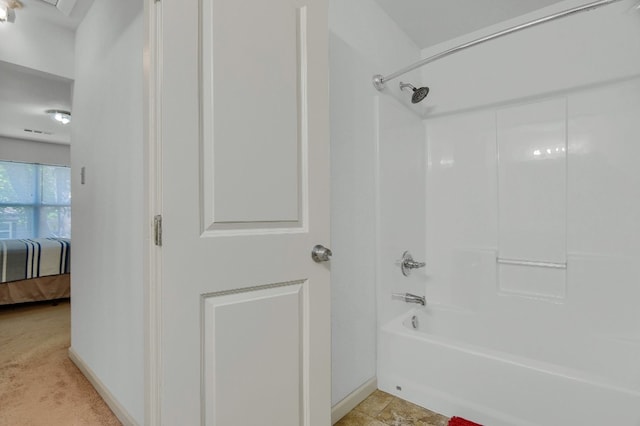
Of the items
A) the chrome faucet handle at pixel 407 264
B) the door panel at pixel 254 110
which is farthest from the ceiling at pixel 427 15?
the chrome faucet handle at pixel 407 264

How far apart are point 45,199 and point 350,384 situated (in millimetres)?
6510

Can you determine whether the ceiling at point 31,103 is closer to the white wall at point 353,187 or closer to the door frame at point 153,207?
the door frame at point 153,207

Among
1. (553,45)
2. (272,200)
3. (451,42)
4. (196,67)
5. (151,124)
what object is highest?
(451,42)

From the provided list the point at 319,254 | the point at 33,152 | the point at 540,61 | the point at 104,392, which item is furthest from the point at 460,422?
the point at 33,152

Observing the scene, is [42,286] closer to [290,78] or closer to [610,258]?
[290,78]

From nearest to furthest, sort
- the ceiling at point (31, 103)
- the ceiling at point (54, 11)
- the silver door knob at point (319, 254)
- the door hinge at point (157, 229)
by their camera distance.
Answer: the door hinge at point (157, 229), the silver door knob at point (319, 254), the ceiling at point (54, 11), the ceiling at point (31, 103)

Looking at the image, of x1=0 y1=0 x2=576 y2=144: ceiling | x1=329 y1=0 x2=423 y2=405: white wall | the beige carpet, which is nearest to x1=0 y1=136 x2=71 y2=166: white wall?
the beige carpet

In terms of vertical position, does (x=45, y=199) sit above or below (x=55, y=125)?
below

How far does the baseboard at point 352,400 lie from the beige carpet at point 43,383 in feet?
3.47

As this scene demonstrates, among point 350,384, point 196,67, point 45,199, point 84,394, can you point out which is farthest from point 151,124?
point 45,199

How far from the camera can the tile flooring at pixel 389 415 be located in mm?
1549

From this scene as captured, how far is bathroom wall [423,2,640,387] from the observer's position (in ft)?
5.78

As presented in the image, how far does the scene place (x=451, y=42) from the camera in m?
2.36

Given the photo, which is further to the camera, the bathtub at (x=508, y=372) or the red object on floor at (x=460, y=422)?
the red object on floor at (x=460, y=422)
